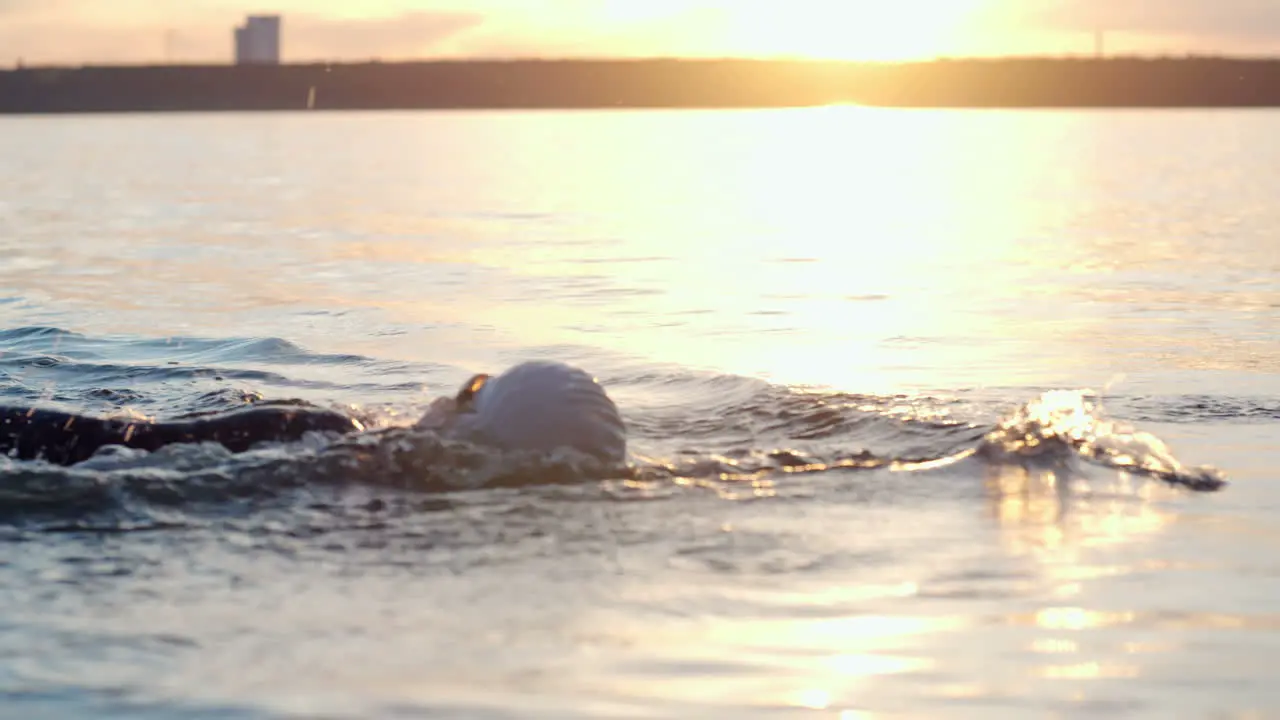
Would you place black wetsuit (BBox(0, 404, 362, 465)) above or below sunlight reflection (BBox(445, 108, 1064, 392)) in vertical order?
below

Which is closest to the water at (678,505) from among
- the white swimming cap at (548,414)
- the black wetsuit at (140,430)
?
the white swimming cap at (548,414)

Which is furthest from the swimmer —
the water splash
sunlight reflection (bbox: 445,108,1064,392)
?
sunlight reflection (bbox: 445,108,1064,392)

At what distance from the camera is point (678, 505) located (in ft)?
24.7

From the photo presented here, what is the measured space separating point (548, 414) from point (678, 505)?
0.83m

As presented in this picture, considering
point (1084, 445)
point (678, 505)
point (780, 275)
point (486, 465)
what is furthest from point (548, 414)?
point (780, 275)

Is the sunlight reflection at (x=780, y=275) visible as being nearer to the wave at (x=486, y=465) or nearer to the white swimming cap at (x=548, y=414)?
the wave at (x=486, y=465)

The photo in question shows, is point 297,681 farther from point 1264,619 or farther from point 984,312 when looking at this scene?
point 984,312

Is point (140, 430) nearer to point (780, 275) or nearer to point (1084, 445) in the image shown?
point (1084, 445)

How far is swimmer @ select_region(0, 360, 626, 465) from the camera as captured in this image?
792 centimetres

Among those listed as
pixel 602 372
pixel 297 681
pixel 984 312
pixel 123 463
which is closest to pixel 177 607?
pixel 297 681

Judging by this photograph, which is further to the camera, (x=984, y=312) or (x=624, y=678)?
(x=984, y=312)

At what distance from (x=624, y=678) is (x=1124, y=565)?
2.45 m

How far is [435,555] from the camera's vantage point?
21.9ft

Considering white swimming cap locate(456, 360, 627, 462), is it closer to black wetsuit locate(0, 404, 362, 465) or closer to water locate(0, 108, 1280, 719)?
water locate(0, 108, 1280, 719)
